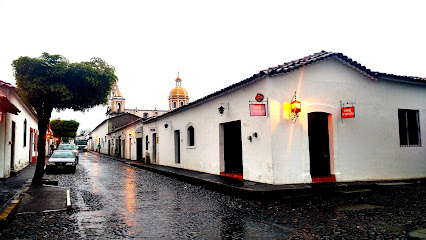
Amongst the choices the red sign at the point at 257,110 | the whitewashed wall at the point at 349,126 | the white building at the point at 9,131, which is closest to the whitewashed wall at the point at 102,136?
the white building at the point at 9,131

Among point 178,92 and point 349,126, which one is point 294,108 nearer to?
point 349,126

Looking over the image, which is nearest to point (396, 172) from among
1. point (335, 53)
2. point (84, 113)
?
point (335, 53)

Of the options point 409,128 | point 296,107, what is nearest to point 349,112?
point 296,107

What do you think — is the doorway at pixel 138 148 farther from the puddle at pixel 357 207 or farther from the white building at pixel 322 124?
the puddle at pixel 357 207

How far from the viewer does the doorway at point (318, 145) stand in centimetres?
1162

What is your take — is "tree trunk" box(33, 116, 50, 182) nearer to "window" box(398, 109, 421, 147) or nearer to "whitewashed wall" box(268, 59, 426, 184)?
"whitewashed wall" box(268, 59, 426, 184)

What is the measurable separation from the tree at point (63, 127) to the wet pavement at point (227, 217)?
5524 centimetres

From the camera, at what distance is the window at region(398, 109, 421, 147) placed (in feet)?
41.3

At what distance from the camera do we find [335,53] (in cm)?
1098

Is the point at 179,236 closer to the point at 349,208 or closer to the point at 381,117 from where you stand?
the point at 349,208

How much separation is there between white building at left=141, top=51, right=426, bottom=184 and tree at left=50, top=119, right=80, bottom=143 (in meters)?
53.5

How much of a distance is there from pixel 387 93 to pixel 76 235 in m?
12.2

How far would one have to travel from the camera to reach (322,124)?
11.7 m

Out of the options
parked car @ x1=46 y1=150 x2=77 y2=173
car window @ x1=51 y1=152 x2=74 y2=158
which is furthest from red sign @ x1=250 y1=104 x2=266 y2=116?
car window @ x1=51 y1=152 x2=74 y2=158
